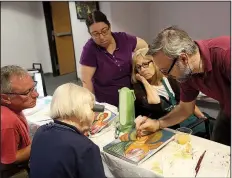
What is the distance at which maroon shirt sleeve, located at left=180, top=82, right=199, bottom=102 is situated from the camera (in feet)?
4.47

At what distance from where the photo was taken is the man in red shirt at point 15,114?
1072 millimetres

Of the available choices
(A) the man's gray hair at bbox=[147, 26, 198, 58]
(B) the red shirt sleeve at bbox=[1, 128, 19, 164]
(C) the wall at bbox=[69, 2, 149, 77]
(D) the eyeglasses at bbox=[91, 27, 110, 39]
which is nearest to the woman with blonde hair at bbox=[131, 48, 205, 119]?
(D) the eyeglasses at bbox=[91, 27, 110, 39]

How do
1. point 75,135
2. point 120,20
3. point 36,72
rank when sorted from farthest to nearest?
1. point 120,20
2. point 36,72
3. point 75,135

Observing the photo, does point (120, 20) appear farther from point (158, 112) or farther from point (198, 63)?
point (198, 63)

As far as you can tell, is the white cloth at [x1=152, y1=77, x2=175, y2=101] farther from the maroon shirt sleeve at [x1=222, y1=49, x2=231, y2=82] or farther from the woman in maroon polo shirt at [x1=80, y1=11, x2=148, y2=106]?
the maroon shirt sleeve at [x1=222, y1=49, x2=231, y2=82]

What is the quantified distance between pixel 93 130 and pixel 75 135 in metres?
0.59

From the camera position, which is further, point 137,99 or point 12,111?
point 137,99

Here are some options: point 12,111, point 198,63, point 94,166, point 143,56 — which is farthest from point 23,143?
point 143,56

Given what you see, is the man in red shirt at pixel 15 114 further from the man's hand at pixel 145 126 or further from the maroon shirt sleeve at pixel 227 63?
the maroon shirt sleeve at pixel 227 63

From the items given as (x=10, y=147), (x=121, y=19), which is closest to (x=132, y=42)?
(x=10, y=147)

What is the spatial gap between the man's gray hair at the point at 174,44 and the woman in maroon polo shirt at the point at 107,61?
745mm

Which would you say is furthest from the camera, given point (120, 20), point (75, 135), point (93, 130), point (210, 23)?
point (120, 20)

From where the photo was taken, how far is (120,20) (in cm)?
376

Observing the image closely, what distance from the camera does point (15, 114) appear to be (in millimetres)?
1172
